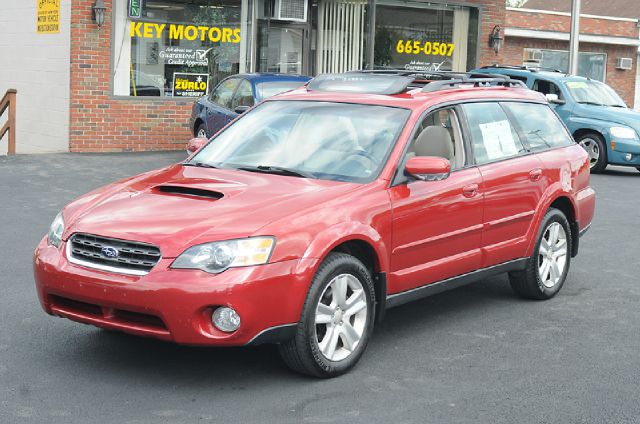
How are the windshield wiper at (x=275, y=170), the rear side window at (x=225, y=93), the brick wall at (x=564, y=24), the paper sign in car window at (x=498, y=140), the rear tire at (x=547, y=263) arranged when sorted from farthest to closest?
the brick wall at (x=564, y=24), the rear side window at (x=225, y=93), the rear tire at (x=547, y=263), the paper sign in car window at (x=498, y=140), the windshield wiper at (x=275, y=170)

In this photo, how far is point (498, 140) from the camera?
7.38m

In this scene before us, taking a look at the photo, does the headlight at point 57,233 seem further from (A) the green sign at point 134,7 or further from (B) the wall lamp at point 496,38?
(B) the wall lamp at point 496,38

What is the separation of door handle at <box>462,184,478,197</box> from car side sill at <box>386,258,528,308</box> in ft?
1.79

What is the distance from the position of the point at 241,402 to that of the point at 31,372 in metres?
1.26

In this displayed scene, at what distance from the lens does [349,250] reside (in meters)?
5.92

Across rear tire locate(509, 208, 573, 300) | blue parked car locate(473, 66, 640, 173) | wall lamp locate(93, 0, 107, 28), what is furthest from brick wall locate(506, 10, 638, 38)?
rear tire locate(509, 208, 573, 300)

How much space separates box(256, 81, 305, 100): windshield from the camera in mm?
16031

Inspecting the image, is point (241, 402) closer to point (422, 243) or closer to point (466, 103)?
point (422, 243)

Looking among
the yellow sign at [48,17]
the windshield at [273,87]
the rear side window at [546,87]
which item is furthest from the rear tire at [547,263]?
the yellow sign at [48,17]

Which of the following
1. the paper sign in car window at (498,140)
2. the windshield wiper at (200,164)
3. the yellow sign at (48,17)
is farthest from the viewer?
the yellow sign at (48,17)

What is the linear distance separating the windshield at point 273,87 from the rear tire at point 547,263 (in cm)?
A: 861

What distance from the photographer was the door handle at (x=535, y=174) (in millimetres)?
7488

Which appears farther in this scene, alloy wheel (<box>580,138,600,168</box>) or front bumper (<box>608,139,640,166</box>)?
alloy wheel (<box>580,138,600,168</box>)

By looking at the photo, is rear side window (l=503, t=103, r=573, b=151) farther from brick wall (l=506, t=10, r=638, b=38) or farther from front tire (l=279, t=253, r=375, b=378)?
brick wall (l=506, t=10, r=638, b=38)
